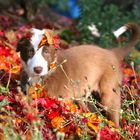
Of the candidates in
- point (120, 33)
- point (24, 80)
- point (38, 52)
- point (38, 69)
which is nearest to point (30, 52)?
point (38, 52)

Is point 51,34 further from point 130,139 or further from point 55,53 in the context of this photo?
point 130,139

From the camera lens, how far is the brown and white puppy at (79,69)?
206 inches

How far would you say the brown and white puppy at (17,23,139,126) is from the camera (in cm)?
524

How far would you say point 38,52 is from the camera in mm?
5223

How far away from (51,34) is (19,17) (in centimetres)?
628

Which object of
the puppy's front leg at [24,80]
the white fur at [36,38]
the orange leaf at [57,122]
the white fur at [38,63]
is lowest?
the orange leaf at [57,122]

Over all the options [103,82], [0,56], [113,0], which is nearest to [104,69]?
[103,82]

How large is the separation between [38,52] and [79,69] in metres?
0.76

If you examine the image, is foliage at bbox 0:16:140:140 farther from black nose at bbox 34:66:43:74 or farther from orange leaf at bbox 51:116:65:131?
black nose at bbox 34:66:43:74

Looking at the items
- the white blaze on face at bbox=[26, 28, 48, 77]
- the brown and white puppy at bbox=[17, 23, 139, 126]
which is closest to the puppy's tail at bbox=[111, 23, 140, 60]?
the brown and white puppy at bbox=[17, 23, 139, 126]

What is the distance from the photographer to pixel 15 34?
27.9 feet

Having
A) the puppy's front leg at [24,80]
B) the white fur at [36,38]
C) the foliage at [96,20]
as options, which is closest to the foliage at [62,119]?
the puppy's front leg at [24,80]

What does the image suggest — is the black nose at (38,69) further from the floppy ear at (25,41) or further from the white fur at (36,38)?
the floppy ear at (25,41)

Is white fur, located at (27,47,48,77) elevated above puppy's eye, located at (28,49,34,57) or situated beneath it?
situated beneath
